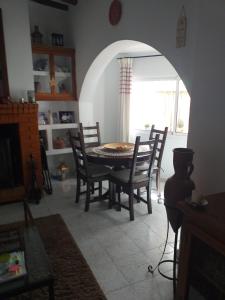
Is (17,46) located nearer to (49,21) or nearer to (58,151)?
(49,21)

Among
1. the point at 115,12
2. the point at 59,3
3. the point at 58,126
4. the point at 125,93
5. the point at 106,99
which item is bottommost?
the point at 58,126

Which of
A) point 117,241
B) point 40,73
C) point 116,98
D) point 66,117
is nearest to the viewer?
point 117,241

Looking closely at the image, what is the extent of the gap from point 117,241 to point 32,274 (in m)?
1.15

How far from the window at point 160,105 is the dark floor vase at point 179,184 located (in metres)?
2.61

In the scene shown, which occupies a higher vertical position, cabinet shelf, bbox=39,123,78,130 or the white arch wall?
the white arch wall

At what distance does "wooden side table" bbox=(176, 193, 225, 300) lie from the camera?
117cm

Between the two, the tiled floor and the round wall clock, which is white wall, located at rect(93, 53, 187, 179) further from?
the round wall clock

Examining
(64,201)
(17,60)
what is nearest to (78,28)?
(17,60)

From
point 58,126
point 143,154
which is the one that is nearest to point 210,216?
point 143,154

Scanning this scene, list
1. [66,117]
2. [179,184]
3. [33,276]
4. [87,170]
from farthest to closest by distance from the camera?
[66,117] → [87,170] → [179,184] → [33,276]

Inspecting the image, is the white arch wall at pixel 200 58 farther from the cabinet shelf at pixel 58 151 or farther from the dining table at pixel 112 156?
the cabinet shelf at pixel 58 151

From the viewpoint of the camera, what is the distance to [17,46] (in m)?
3.43

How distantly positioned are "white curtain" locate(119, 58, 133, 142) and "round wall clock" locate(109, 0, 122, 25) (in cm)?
148

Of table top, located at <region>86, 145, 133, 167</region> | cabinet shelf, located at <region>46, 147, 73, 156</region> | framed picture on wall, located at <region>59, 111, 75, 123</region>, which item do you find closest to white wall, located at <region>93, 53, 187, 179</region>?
framed picture on wall, located at <region>59, 111, 75, 123</region>
